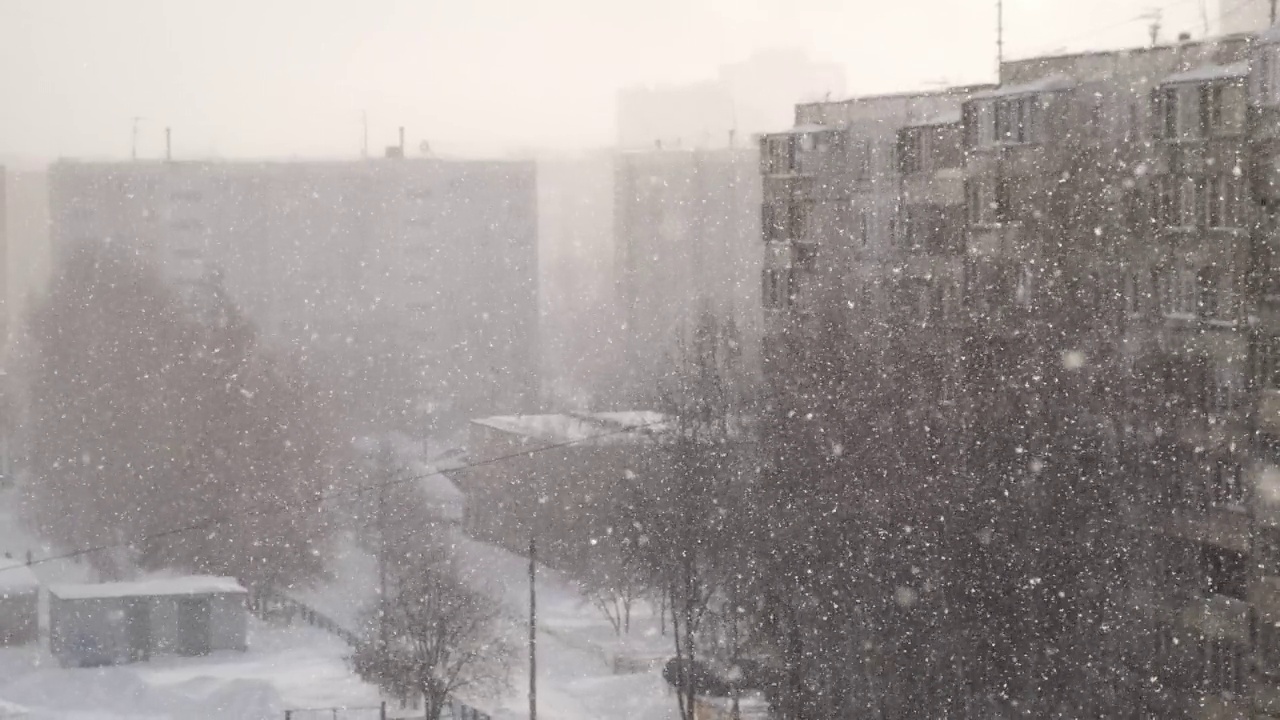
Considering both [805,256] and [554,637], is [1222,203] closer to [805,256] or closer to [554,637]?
[805,256]

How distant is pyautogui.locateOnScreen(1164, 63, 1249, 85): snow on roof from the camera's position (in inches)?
457

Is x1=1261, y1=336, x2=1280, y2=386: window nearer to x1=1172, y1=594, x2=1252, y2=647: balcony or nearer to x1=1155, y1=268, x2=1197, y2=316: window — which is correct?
x1=1155, y1=268, x2=1197, y2=316: window

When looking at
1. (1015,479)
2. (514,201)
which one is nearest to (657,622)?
(1015,479)

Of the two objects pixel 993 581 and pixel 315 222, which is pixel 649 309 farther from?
pixel 993 581

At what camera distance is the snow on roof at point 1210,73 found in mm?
11617

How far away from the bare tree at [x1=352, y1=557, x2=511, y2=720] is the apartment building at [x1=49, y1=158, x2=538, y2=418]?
1964 cm

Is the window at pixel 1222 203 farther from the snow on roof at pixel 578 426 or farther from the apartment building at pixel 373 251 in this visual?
the apartment building at pixel 373 251

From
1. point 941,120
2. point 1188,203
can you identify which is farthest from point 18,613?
point 1188,203

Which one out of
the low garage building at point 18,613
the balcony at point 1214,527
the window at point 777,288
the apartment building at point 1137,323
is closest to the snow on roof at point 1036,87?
the apartment building at point 1137,323

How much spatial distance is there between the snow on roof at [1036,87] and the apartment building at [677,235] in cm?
1837

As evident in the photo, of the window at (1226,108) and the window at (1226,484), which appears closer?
the window at (1226,484)

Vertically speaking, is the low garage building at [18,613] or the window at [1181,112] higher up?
the window at [1181,112]

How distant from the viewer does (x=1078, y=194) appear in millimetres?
13477

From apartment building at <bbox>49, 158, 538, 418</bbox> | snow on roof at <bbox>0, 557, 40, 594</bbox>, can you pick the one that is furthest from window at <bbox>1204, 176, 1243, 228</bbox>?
apartment building at <bbox>49, 158, 538, 418</bbox>
